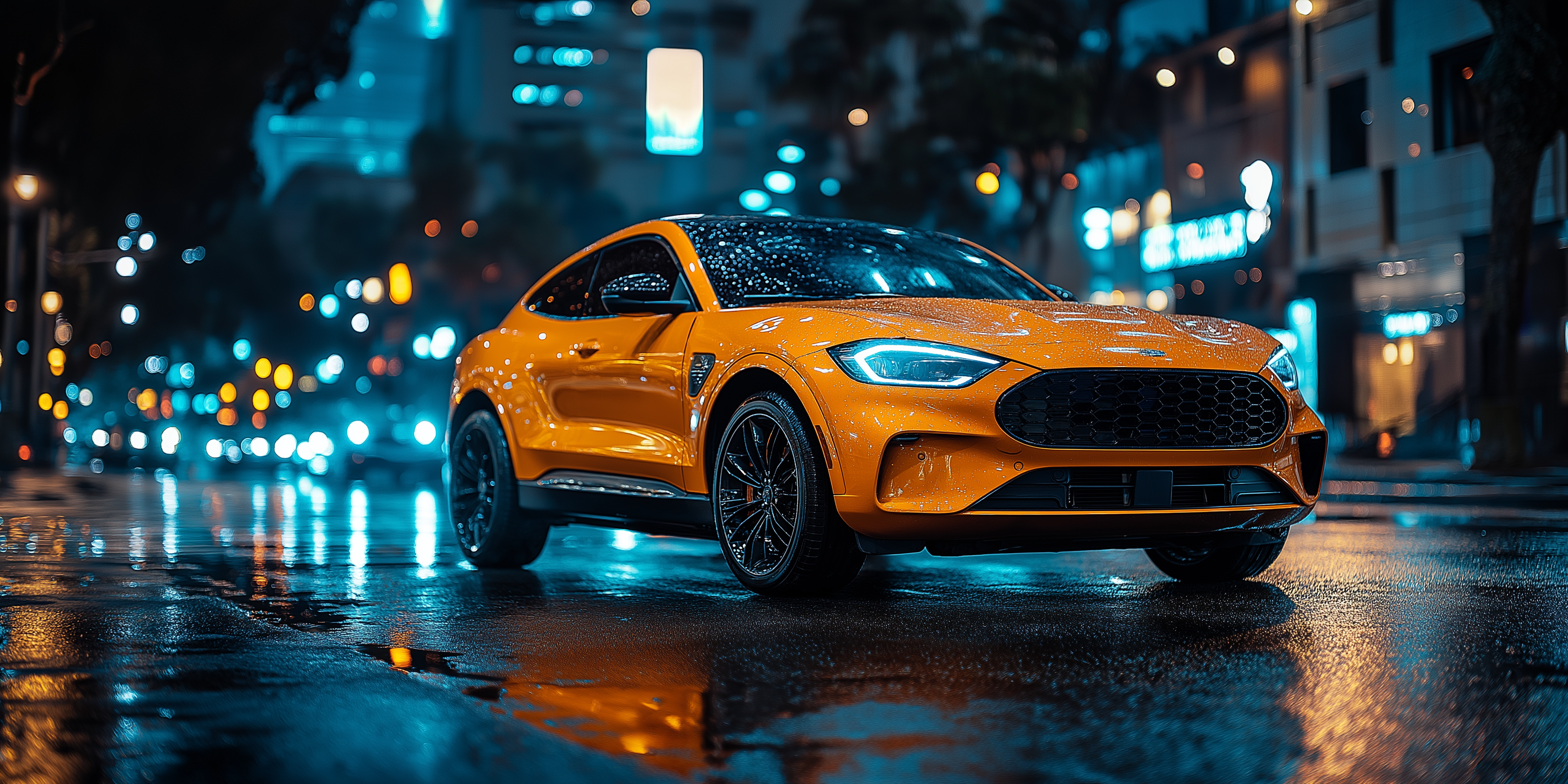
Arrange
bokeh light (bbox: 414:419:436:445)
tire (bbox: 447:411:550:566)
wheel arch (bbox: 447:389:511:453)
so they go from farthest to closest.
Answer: bokeh light (bbox: 414:419:436:445), wheel arch (bbox: 447:389:511:453), tire (bbox: 447:411:550:566)

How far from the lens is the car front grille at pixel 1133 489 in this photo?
19.5 ft

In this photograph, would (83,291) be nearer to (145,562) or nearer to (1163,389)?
(145,562)

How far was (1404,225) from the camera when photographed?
102 ft

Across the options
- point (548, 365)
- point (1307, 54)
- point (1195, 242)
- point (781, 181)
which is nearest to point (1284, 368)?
point (548, 365)

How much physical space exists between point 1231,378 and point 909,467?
1.31 metres

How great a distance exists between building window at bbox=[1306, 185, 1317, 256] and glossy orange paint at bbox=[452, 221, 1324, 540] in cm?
2867

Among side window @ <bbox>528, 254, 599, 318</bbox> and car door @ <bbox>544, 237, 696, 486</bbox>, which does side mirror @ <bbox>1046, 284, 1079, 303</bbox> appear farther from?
side window @ <bbox>528, 254, 599, 318</bbox>

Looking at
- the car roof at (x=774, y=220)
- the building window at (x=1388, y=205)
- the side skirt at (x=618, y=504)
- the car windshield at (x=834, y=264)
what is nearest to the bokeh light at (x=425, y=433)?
the building window at (x=1388, y=205)

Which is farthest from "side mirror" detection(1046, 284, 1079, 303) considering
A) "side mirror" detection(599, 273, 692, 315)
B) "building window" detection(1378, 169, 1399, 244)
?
"building window" detection(1378, 169, 1399, 244)

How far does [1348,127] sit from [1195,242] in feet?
25.5

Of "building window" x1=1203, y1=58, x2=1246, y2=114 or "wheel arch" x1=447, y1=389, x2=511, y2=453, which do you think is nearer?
A: "wheel arch" x1=447, y1=389, x2=511, y2=453

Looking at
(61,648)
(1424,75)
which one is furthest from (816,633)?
(1424,75)

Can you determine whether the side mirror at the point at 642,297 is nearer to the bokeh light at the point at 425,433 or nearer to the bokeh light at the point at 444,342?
the bokeh light at the point at 425,433

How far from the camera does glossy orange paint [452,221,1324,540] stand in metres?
5.93
